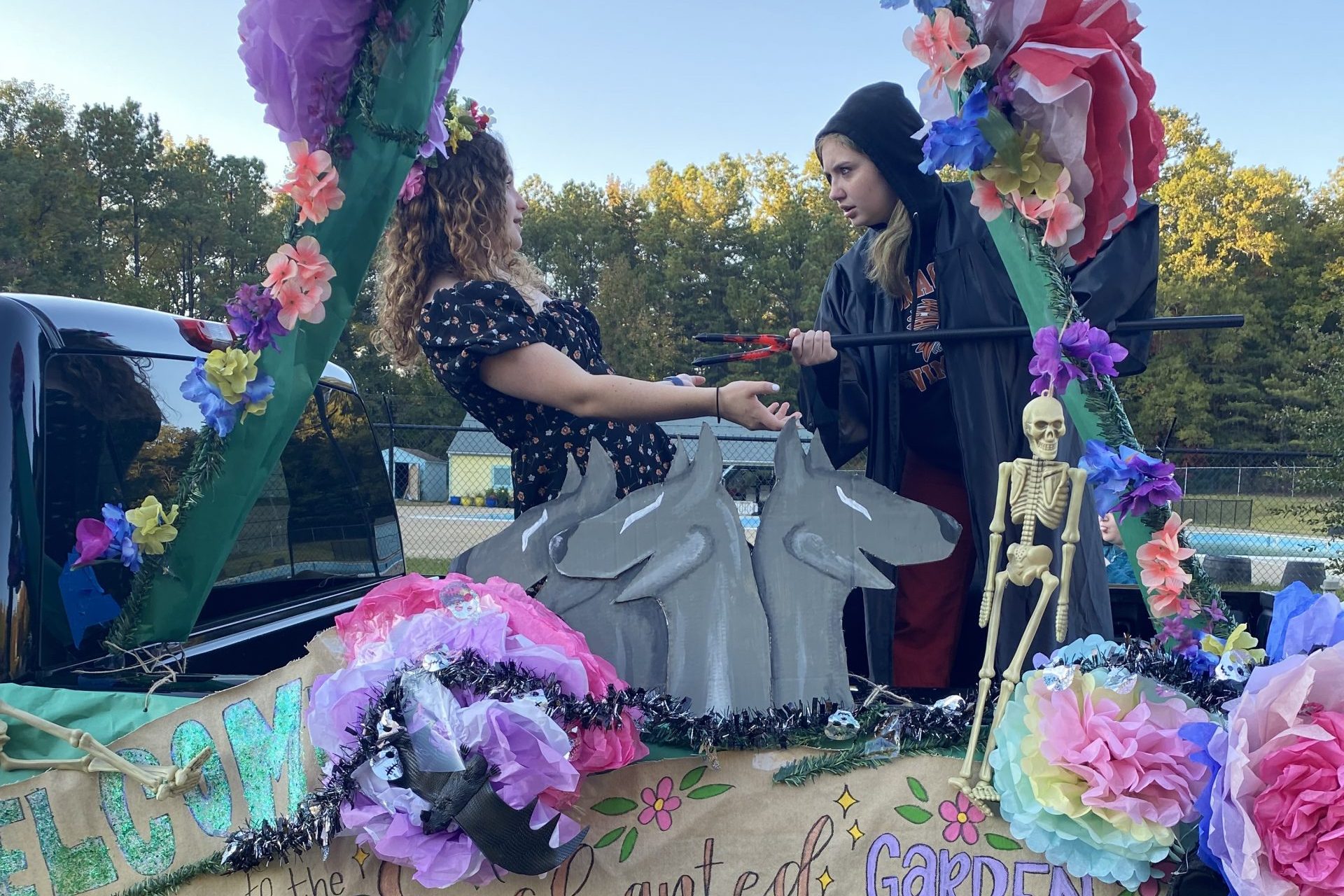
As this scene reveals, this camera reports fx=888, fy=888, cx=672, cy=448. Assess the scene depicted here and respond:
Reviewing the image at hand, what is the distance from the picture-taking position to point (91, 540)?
64.9 inches

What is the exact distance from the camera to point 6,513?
161 centimetres

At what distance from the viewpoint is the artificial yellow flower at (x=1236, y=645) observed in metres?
1.22

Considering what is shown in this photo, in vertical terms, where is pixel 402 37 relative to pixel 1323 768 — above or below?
above

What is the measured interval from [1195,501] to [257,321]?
1205cm

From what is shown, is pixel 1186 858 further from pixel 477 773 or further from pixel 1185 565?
pixel 477 773

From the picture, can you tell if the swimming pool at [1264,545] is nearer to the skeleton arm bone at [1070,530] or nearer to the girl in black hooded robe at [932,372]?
the girl in black hooded robe at [932,372]

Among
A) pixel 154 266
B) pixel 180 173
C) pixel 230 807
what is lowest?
pixel 230 807

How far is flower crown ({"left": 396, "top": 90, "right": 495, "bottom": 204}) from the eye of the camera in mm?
1934

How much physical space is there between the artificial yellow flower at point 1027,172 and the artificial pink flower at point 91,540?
1.67m

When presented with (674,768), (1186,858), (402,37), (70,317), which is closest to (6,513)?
(70,317)

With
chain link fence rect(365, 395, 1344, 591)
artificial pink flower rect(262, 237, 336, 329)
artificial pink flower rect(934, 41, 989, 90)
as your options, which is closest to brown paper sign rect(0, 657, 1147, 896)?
artificial pink flower rect(262, 237, 336, 329)

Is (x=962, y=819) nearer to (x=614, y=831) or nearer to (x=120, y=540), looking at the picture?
(x=614, y=831)

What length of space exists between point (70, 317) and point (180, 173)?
83.3ft

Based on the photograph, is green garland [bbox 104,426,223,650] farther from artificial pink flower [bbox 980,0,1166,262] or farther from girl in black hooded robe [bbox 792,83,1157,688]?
artificial pink flower [bbox 980,0,1166,262]
